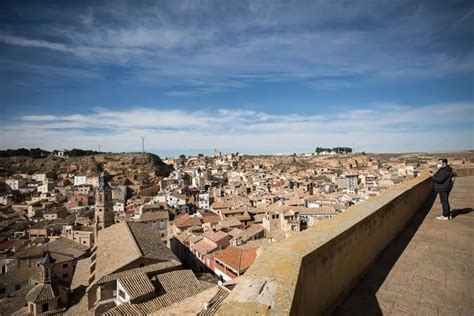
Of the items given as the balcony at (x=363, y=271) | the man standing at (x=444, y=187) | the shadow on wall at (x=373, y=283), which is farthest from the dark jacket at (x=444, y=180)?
the shadow on wall at (x=373, y=283)

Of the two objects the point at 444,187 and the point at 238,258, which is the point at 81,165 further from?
the point at 444,187

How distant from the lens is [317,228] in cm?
393

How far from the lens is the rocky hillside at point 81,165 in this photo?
92.6 m

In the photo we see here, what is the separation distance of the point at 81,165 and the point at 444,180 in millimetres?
105412

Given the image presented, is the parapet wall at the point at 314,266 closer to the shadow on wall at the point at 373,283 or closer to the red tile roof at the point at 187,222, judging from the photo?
the shadow on wall at the point at 373,283

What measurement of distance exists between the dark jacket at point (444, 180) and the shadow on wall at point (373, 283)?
4.73 feet

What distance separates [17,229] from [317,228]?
5256 centimetres

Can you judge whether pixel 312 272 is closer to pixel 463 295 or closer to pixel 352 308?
pixel 352 308

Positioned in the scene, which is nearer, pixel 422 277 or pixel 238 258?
pixel 422 277

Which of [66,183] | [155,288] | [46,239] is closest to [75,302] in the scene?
[155,288]

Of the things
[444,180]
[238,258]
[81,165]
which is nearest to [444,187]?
[444,180]

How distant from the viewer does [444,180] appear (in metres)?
6.92

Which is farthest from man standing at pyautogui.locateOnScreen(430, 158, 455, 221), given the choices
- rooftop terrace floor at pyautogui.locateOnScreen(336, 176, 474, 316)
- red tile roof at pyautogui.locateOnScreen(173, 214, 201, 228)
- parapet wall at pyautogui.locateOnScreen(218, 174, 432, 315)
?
red tile roof at pyautogui.locateOnScreen(173, 214, 201, 228)

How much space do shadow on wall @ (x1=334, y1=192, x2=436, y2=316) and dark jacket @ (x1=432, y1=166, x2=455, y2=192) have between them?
4.73 ft
